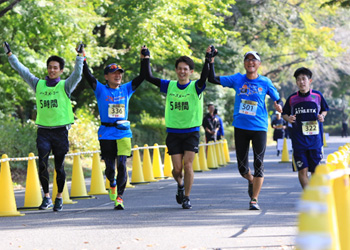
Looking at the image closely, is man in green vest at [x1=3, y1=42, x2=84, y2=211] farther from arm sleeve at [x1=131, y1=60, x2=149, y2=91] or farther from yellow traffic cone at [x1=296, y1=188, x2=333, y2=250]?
yellow traffic cone at [x1=296, y1=188, x2=333, y2=250]

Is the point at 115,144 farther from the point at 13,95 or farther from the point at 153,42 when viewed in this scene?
the point at 153,42

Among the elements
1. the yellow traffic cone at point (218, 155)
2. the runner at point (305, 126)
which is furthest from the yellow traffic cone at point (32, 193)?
the yellow traffic cone at point (218, 155)

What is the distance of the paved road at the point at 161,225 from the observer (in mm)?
7430

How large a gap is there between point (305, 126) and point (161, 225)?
8.49 feet

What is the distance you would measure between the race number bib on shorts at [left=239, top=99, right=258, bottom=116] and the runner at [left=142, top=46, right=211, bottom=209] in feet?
2.09

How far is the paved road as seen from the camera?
7.43 meters

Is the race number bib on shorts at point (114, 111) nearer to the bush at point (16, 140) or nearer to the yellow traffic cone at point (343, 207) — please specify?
the yellow traffic cone at point (343, 207)

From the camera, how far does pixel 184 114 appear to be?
10320mm

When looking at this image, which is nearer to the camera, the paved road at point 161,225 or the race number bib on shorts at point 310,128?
the paved road at point 161,225

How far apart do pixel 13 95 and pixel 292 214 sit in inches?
545

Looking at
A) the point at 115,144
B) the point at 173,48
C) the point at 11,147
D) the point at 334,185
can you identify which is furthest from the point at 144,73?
the point at 173,48

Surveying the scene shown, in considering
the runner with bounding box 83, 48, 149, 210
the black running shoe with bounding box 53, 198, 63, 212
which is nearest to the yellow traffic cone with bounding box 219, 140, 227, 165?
the runner with bounding box 83, 48, 149, 210

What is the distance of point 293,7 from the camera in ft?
146

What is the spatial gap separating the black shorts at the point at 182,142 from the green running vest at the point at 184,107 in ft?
0.45
